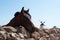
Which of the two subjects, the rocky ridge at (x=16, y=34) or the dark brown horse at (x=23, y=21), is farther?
the dark brown horse at (x=23, y=21)

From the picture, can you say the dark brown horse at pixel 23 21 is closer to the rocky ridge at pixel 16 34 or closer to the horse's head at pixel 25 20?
the horse's head at pixel 25 20

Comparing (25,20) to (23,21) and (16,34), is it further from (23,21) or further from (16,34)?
(16,34)

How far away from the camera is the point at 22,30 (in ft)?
23.4

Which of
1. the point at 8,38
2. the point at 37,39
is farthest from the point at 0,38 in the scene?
the point at 37,39

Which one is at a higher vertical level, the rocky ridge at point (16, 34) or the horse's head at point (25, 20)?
the horse's head at point (25, 20)

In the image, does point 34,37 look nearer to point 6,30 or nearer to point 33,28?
point 33,28

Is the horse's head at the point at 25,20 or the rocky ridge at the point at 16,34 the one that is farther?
the horse's head at the point at 25,20

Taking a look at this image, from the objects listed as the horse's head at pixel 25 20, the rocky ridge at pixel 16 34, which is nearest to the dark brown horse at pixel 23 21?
the horse's head at pixel 25 20

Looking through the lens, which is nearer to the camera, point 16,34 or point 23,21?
point 16,34

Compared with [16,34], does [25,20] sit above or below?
above

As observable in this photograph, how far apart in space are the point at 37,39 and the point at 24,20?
105 centimetres

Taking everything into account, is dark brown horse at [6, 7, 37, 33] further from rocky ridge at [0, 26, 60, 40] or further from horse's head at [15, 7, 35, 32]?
rocky ridge at [0, 26, 60, 40]

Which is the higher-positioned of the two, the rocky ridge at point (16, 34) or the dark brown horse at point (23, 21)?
the dark brown horse at point (23, 21)

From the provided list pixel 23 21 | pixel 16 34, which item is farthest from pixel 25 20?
pixel 16 34
